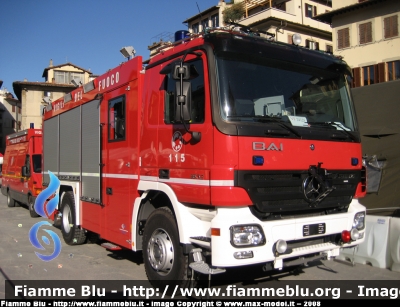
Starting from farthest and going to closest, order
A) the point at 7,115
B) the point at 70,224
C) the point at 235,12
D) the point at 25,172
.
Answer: the point at 7,115, the point at 235,12, the point at 25,172, the point at 70,224

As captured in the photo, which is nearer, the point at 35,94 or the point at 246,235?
the point at 246,235

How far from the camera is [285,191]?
434 cm

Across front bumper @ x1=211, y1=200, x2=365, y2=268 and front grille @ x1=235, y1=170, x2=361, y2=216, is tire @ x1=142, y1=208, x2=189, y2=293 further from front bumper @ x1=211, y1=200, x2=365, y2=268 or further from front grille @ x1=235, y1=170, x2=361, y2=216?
front grille @ x1=235, y1=170, x2=361, y2=216

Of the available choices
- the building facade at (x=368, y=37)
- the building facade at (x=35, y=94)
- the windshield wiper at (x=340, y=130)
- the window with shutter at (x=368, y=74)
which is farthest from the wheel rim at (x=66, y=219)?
the building facade at (x=35, y=94)

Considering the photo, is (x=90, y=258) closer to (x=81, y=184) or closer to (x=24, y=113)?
(x=81, y=184)

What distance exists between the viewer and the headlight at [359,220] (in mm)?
4993

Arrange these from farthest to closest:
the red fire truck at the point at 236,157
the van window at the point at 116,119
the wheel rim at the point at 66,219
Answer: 1. the wheel rim at the point at 66,219
2. the van window at the point at 116,119
3. the red fire truck at the point at 236,157

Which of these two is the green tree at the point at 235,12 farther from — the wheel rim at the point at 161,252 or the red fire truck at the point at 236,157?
the wheel rim at the point at 161,252

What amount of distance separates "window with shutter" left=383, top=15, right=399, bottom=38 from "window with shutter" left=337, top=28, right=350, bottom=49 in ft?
7.35

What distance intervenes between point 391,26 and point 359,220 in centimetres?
1887

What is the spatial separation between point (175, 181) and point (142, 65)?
1920mm

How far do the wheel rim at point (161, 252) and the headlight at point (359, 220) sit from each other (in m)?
2.32

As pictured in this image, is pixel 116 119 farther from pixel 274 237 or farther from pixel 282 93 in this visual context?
pixel 274 237

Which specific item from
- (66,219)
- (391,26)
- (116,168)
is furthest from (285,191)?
(391,26)
